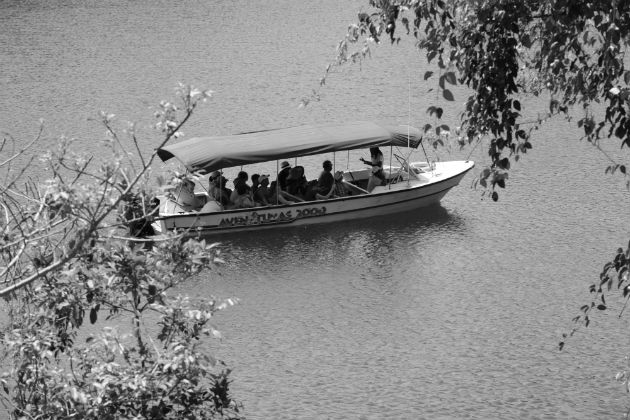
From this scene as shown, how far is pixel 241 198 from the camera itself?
2108 cm

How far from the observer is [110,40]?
39.3 metres

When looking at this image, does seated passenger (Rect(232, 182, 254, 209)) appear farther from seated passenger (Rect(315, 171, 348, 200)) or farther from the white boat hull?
seated passenger (Rect(315, 171, 348, 200))

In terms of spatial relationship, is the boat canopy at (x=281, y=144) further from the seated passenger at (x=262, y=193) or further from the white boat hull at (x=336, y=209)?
the white boat hull at (x=336, y=209)

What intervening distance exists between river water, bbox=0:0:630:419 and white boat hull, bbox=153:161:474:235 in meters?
0.26

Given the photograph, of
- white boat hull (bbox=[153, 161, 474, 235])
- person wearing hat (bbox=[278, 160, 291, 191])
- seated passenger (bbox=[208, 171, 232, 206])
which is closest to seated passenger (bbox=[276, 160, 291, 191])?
person wearing hat (bbox=[278, 160, 291, 191])

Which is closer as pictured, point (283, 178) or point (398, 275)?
point (398, 275)

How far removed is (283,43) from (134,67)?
576 centimetres

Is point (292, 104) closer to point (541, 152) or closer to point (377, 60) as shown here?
point (377, 60)

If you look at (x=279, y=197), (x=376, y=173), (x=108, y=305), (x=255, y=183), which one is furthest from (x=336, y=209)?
(x=108, y=305)

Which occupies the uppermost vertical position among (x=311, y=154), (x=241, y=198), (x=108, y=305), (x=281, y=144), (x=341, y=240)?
(x=108, y=305)

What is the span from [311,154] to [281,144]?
0.63 m

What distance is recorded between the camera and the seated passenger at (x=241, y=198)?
21.0 meters

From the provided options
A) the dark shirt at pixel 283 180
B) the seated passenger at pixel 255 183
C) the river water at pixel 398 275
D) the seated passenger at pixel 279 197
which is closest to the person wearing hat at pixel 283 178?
the dark shirt at pixel 283 180

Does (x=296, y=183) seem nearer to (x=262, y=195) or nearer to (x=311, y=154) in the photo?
(x=311, y=154)
